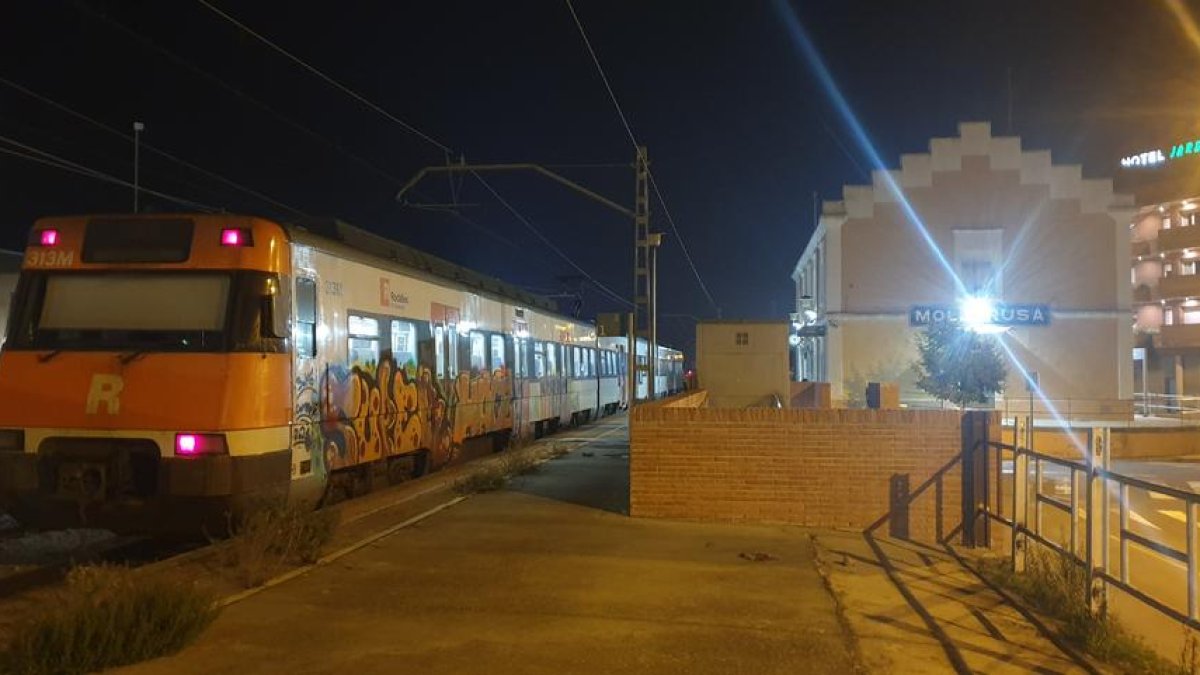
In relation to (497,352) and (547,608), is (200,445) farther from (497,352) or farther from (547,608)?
(497,352)

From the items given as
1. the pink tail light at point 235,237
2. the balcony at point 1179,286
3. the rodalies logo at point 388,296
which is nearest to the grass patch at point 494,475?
the rodalies logo at point 388,296

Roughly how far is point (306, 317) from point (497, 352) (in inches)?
345

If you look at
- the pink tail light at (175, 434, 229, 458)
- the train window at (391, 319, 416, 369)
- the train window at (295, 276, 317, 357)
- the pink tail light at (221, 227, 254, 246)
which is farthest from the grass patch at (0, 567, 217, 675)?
the train window at (391, 319, 416, 369)

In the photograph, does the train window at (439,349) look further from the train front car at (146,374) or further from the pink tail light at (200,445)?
the pink tail light at (200,445)

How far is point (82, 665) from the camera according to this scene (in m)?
5.43

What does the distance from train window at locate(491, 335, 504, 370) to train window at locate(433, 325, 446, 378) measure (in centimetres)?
318

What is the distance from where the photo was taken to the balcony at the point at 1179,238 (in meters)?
51.7

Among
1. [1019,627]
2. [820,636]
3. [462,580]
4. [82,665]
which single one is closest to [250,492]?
[462,580]

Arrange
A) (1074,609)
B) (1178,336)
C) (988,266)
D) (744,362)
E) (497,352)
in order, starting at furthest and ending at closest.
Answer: (1178,336) → (988,266) → (744,362) → (497,352) → (1074,609)

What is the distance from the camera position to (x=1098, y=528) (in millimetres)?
7703

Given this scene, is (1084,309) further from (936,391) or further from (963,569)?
(963,569)

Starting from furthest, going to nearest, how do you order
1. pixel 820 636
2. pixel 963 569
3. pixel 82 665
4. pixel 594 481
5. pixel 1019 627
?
pixel 594 481 < pixel 963 569 < pixel 1019 627 < pixel 820 636 < pixel 82 665

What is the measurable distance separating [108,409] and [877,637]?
664 cm

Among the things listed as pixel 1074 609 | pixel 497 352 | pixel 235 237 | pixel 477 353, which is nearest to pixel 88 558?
pixel 235 237
